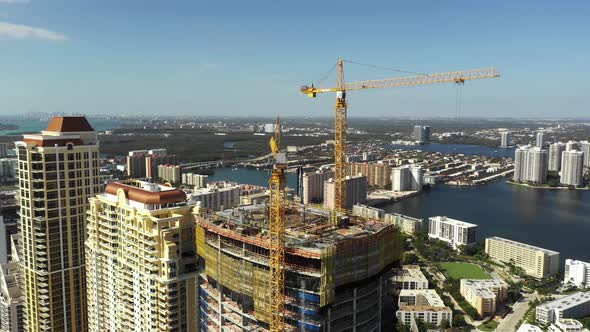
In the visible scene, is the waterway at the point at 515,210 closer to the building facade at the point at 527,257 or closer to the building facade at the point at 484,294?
the building facade at the point at 527,257

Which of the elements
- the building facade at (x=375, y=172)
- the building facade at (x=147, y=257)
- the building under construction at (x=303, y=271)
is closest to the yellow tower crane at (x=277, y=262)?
the building under construction at (x=303, y=271)

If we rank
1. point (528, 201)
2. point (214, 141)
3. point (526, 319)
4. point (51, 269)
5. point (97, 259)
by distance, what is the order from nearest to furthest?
point (97, 259) < point (51, 269) < point (526, 319) < point (528, 201) < point (214, 141)

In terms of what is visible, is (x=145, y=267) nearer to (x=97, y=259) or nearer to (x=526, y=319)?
(x=97, y=259)

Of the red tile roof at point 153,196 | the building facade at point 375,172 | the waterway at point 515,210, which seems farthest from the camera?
the building facade at point 375,172

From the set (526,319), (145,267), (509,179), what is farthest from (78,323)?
(509,179)

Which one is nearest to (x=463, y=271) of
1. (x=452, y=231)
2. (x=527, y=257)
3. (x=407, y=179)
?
(x=527, y=257)

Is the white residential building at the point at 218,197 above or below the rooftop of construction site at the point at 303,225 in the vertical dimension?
below

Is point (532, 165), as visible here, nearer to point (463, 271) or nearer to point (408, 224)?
point (408, 224)

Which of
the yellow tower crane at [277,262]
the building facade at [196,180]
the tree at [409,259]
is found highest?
the yellow tower crane at [277,262]
